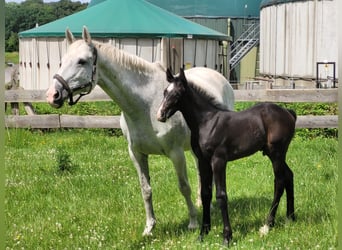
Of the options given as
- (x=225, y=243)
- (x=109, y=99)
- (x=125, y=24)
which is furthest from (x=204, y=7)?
(x=225, y=243)

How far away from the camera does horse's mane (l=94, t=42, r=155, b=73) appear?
4.90 meters

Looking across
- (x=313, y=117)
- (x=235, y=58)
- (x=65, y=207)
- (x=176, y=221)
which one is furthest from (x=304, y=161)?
(x=235, y=58)

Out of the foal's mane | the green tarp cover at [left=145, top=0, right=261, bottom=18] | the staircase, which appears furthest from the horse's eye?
the green tarp cover at [left=145, top=0, right=261, bottom=18]

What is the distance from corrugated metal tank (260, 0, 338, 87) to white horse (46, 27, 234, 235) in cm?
1746

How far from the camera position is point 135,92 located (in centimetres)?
501

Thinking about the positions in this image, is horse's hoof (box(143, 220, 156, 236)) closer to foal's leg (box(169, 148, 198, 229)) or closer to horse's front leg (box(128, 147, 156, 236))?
horse's front leg (box(128, 147, 156, 236))

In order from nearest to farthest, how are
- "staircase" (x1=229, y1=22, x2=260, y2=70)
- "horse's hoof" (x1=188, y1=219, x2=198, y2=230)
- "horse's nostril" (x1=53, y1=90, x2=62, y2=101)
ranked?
"horse's nostril" (x1=53, y1=90, x2=62, y2=101) → "horse's hoof" (x1=188, y1=219, x2=198, y2=230) → "staircase" (x1=229, y1=22, x2=260, y2=70)

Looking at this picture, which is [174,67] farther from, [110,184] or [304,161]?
[110,184]

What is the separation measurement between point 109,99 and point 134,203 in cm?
547

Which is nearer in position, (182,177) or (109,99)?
(182,177)

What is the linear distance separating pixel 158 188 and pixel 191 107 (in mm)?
2448

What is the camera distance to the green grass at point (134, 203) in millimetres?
4875

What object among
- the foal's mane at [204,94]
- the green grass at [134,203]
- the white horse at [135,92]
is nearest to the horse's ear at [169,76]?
the foal's mane at [204,94]

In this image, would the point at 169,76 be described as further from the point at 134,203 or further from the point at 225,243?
the point at 134,203
